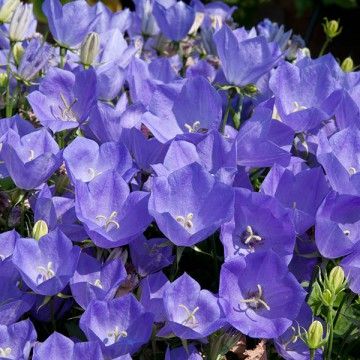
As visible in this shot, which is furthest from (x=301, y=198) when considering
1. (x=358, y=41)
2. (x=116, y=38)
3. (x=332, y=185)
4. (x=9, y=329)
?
(x=358, y=41)

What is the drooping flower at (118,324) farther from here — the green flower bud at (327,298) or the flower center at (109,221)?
the green flower bud at (327,298)

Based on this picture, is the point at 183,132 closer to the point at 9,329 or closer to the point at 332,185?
the point at 332,185

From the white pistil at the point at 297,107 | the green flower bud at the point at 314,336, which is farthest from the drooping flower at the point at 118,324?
the white pistil at the point at 297,107

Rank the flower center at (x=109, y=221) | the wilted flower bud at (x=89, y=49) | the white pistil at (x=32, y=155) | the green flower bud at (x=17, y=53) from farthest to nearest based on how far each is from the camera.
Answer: the green flower bud at (x=17, y=53) → the wilted flower bud at (x=89, y=49) → the white pistil at (x=32, y=155) → the flower center at (x=109, y=221)

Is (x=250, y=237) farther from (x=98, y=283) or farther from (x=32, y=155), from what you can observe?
(x=32, y=155)

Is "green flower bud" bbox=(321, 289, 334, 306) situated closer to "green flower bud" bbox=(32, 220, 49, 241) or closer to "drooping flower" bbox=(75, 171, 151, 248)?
"drooping flower" bbox=(75, 171, 151, 248)

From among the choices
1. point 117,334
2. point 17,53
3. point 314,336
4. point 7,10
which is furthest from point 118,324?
point 7,10

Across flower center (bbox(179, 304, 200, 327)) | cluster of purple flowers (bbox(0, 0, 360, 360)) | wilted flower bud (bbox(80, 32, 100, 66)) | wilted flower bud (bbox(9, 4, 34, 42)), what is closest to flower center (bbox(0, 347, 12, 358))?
cluster of purple flowers (bbox(0, 0, 360, 360))
